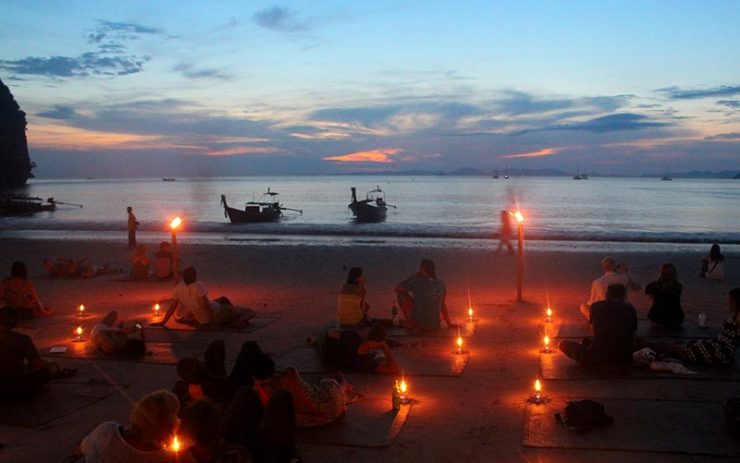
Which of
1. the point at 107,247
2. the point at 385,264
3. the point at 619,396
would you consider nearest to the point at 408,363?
the point at 619,396

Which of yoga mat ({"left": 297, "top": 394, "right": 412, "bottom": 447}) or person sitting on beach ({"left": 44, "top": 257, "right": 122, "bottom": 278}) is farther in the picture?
person sitting on beach ({"left": 44, "top": 257, "right": 122, "bottom": 278})

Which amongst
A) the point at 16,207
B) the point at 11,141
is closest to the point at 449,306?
the point at 16,207

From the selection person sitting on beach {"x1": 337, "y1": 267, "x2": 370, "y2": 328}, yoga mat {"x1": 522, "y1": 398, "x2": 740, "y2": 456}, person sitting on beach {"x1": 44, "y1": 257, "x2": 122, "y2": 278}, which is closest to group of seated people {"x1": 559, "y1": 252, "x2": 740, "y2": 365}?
yoga mat {"x1": 522, "y1": 398, "x2": 740, "y2": 456}

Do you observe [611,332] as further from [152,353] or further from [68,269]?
[68,269]

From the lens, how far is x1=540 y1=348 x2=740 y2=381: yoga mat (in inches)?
286

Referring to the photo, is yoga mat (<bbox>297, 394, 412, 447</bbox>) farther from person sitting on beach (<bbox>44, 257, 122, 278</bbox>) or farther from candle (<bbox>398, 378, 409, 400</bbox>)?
person sitting on beach (<bbox>44, 257, 122, 278</bbox>)

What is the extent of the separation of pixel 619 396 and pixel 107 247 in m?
23.4

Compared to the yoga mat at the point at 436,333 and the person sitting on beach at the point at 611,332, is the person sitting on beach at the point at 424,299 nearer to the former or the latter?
the yoga mat at the point at 436,333

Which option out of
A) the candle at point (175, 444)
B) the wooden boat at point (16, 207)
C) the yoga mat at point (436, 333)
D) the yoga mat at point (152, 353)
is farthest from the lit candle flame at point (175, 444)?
the wooden boat at point (16, 207)

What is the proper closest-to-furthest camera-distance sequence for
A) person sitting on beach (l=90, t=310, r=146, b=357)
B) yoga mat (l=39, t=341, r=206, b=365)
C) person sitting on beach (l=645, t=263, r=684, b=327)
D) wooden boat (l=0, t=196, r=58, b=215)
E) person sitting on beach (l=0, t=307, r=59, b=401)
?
1. person sitting on beach (l=0, t=307, r=59, b=401)
2. yoga mat (l=39, t=341, r=206, b=365)
3. person sitting on beach (l=90, t=310, r=146, b=357)
4. person sitting on beach (l=645, t=263, r=684, b=327)
5. wooden boat (l=0, t=196, r=58, b=215)

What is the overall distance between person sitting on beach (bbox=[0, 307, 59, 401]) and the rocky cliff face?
12886cm

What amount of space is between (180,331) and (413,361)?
4017 millimetres

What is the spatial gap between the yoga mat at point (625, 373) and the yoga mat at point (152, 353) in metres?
4.66

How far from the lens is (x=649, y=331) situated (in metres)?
9.57
